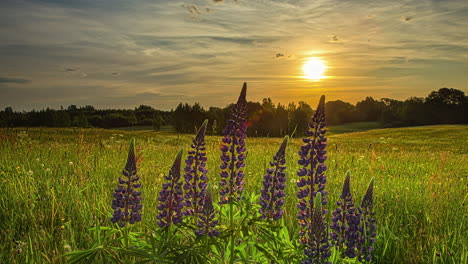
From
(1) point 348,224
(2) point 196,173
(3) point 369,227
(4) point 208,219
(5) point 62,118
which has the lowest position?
(3) point 369,227

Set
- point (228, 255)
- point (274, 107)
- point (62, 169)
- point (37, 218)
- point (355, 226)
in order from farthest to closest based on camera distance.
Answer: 1. point (274, 107)
2. point (62, 169)
3. point (37, 218)
4. point (355, 226)
5. point (228, 255)

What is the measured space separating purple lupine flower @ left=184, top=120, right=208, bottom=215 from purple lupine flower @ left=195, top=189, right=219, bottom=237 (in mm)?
227

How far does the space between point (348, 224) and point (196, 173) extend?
59.1 inches

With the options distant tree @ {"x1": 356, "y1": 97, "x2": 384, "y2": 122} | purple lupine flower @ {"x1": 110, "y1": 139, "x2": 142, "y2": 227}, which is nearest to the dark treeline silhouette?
distant tree @ {"x1": 356, "y1": 97, "x2": 384, "y2": 122}

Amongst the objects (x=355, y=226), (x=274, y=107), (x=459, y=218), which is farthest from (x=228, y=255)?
(x=274, y=107)

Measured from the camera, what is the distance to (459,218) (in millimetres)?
5977

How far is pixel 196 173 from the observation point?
2877mm

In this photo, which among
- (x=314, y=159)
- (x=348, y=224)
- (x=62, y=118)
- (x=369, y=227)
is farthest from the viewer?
(x=62, y=118)

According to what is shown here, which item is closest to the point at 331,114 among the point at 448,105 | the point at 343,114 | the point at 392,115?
the point at 343,114

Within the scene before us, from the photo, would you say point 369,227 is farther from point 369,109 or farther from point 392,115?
point 369,109

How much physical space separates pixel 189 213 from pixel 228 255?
467 mm

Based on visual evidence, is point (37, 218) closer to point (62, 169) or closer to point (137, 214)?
point (62, 169)

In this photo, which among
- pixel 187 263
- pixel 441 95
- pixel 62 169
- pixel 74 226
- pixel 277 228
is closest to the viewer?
pixel 187 263

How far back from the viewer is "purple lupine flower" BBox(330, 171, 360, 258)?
3.08 meters
